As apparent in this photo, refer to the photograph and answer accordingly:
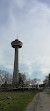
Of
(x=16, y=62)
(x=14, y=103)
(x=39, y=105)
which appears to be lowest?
(x=39, y=105)

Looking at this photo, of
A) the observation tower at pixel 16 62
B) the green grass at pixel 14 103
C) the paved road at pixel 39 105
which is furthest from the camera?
the observation tower at pixel 16 62

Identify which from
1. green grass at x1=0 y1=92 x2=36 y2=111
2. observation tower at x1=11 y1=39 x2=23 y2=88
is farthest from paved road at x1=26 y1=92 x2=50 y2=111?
observation tower at x1=11 y1=39 x2=23 y2=88

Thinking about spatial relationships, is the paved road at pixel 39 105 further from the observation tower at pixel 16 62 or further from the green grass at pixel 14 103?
the observation tower at pixel 16 62

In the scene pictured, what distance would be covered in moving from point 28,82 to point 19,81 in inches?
862

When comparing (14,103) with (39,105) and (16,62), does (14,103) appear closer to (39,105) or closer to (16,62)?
(39,105)

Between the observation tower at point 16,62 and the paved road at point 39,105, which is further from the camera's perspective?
the observation tower at point 16,62

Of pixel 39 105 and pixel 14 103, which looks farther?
pixel 14 103

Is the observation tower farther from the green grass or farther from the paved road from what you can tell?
the paved road

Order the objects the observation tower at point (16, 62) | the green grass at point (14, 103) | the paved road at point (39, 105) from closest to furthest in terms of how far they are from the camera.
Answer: the green grass at point (14, 103), the paved road at point (39, 105), the observation tower at point (16, 62)

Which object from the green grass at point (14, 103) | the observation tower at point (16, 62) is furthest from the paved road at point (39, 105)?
the observation tower at point (16, 62)

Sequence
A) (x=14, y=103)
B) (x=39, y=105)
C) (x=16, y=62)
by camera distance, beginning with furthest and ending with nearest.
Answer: (x=16, y=62) → (x=14, y=103) → (x=39, y=105)

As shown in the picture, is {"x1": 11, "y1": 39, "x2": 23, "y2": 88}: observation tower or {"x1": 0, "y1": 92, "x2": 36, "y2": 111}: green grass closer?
{"x1": 0, "y1": 92, "x2": 36, "y2": 111}: green grass

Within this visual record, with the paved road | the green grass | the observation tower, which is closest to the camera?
the green grass

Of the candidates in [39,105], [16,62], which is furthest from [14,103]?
[16,62]
